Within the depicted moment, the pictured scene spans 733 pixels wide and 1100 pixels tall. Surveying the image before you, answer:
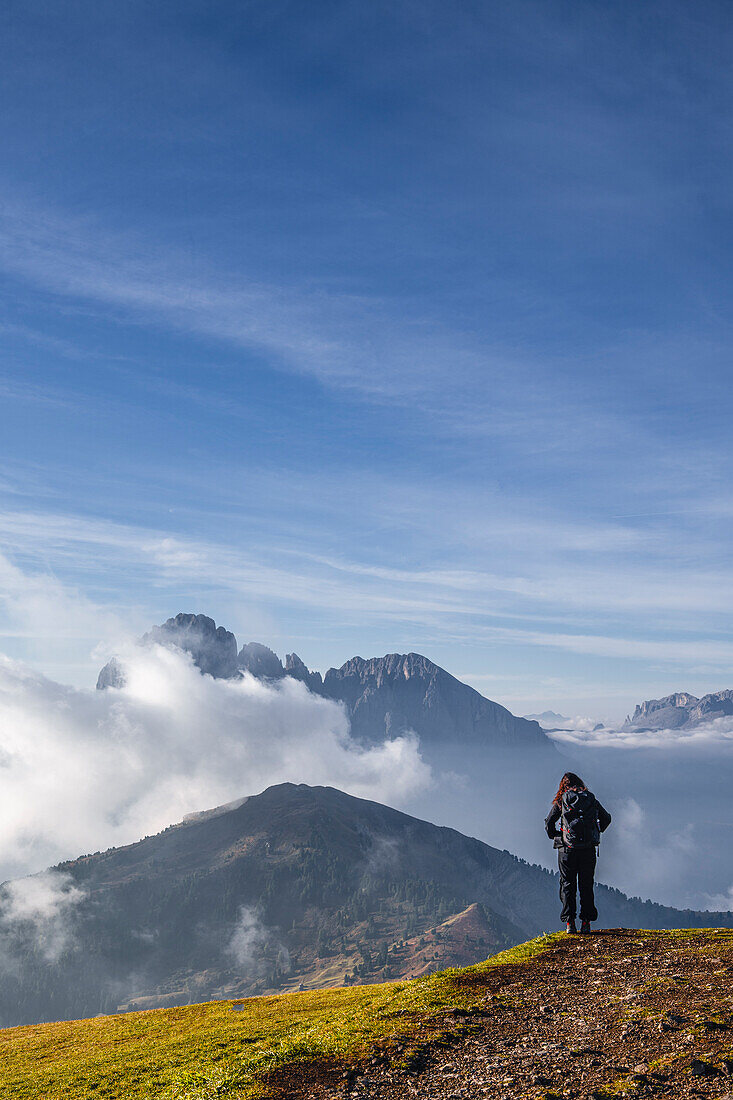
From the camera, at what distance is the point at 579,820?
1096 inches

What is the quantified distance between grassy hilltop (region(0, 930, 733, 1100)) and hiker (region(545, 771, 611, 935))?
1607mm

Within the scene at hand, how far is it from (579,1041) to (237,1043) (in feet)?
38.3

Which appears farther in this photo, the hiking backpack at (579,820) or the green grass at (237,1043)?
the hiking backpack at (579,820)

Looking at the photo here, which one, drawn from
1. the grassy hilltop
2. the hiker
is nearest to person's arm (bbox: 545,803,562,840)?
the hiker

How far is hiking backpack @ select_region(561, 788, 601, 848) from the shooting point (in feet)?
91.1

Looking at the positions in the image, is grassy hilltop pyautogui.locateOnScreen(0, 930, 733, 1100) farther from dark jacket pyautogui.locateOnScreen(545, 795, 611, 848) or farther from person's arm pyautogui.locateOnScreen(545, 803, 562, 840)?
person's arm pyautogui.locateOnScreen(545, 803, 562, 840)

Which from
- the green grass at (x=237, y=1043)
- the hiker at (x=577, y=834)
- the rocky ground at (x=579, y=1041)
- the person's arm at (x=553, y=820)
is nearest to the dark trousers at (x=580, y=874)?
the hiker at (x=577, y=834)

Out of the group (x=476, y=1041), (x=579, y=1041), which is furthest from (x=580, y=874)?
(x=476, y=1041)

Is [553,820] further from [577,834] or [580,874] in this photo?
[580,874]

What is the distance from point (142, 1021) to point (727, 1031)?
89.2 ft

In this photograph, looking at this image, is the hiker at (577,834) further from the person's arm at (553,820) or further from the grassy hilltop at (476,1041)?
the grassy hilltop at (476,1041)

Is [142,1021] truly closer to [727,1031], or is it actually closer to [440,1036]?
[440,1036]

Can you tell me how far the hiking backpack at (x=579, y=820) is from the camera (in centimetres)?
2777

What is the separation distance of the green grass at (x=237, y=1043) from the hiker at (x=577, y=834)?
223cm
